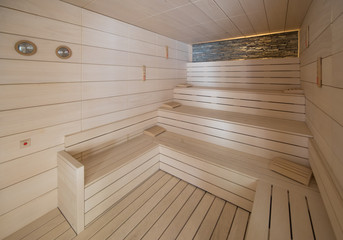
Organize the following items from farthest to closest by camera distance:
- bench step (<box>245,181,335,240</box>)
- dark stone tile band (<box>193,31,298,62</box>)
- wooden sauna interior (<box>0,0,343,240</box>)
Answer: dark stone tile band (<box>193,31,298,62</box>), wooden sauna interior (<box>0,0,343,240</box>), bench step (<box>245,181,335,240</box>)

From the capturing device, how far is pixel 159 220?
5.65 feet

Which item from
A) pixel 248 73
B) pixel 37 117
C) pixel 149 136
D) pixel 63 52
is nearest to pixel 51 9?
pixel 63 52

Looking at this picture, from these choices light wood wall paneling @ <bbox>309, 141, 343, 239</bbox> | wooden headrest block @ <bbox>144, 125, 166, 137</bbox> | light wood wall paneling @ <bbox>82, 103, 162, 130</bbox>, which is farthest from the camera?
wooden headrest block @ <bbox>144, 125, 166, 137</bbox>

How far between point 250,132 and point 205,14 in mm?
1687

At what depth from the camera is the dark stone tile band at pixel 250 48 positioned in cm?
301

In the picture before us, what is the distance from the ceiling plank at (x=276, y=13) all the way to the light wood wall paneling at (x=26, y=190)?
3136 mm

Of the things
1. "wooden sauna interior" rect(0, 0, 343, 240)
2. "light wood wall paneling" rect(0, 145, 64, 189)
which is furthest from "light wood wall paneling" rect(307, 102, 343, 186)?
"light wood wall paneling" rect(0, 145, 64, 189)

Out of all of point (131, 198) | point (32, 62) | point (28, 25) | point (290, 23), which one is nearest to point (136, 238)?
point (131, 198)

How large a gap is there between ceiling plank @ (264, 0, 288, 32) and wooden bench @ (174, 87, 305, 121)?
1059 millimetres

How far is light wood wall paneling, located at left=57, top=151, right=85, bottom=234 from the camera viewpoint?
1532mm

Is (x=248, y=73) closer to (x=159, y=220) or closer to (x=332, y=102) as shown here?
(x=332, y=102)

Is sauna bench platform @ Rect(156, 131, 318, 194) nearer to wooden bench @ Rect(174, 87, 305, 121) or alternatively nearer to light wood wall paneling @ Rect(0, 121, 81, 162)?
wooden bench @ Rect(174, 87, 305, 121)

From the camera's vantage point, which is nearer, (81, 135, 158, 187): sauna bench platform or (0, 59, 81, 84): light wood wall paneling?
(0, 59, 81, 84): light wood wall paneling

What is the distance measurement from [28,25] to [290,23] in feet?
11.3
